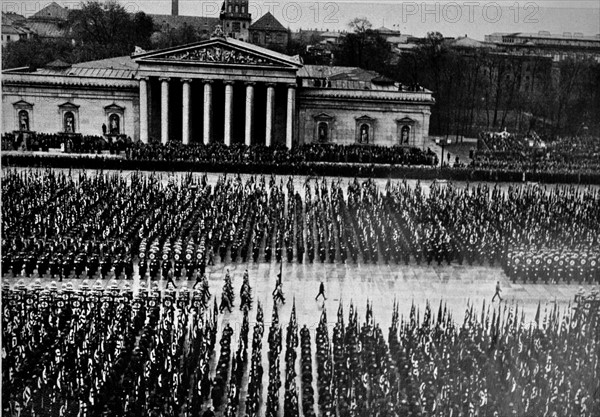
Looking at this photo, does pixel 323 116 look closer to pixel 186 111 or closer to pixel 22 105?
pixel 186 111

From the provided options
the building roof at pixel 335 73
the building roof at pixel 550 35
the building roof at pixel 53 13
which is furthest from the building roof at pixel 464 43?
the building roof at pixel 53 13

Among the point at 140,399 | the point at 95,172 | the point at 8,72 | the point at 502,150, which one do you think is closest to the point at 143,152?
the point at 95,172

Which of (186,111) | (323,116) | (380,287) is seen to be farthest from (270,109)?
(380,287)

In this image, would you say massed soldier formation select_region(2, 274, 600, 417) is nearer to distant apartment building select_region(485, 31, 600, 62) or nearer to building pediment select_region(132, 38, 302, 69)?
distant apartment building select_region(485, 31, 600, 62)

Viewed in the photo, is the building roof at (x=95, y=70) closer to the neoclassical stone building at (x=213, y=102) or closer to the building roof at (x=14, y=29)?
the neoclassical stone building at (x=213, y=102)

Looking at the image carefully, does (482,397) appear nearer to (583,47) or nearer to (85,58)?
(583,47)

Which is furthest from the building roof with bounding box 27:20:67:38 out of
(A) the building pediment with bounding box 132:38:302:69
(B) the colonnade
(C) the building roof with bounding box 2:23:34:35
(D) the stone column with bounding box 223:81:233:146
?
(D) the stone column with bounding box 223:81:233:146

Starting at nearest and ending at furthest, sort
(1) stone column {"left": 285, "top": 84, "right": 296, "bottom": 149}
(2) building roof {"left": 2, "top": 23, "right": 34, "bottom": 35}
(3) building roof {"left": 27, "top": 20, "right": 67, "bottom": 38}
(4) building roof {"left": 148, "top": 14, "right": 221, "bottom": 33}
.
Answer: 1. (1) stone column {"left": 285, "top": 84, "right": 296, "bottom": 149}
2. (2) building roof {"left": 2, "top": 23, "right": 34, "bottom": 35}
3. (3) building roof {"left": 27, "top": 20, "right": 67, "bottom": 38}
4. (4) building roof {"left": 148, "top": 14, "right": 221, "bottom": 33}
